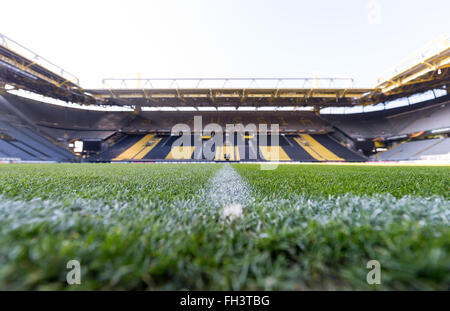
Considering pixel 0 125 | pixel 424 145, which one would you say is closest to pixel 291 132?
pixel 424 145

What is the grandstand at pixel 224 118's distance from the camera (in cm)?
1055

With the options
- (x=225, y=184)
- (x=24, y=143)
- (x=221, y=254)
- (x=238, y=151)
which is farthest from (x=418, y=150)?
(x=24, y=143)

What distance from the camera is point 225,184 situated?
136 centimetres

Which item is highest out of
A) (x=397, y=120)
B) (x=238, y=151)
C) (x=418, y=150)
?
(x=397, y=120)

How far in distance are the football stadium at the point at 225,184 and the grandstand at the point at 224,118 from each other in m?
0.12

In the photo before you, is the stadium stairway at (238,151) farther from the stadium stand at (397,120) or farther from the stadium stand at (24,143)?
the stadium stand at (24,143)

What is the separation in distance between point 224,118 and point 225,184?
17409 mm

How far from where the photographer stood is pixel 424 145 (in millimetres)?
13047

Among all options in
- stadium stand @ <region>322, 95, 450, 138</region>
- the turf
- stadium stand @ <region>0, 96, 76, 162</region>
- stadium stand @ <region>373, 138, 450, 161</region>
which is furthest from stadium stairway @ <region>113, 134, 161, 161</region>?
stadium stand @ <region>373, 138, 450, 161</region>

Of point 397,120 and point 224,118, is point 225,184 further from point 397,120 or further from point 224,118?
point 397,120

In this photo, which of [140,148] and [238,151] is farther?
[140,148]

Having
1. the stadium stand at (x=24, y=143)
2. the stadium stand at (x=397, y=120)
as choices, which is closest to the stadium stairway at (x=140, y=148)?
the stadium stand at (x=24, y=143)

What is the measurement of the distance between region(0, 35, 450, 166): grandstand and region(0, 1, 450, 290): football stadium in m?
0.12
